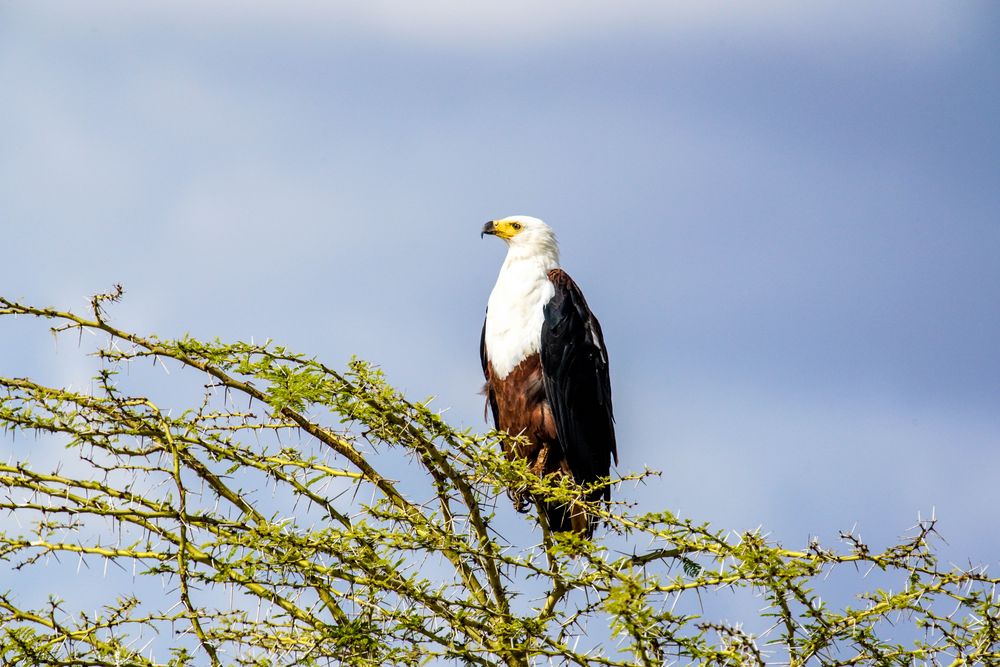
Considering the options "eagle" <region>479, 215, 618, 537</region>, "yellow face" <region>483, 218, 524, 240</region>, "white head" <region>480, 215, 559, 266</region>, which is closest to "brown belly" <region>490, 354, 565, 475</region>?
"eagle" <region>479, 215, 618, 537</region>

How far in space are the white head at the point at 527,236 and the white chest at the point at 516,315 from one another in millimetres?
110

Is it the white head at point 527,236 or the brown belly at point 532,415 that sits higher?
the white head at point 527,236

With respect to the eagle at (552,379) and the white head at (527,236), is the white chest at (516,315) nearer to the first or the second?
the eagle at (552,379)

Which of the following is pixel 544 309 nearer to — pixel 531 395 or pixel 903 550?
pixel 531 395

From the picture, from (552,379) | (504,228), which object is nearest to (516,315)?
(552,379)

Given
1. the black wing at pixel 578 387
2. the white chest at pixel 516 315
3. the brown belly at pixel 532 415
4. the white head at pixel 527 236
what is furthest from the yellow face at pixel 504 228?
the brown belly at pixel 532 415

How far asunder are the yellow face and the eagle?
13.7 inches

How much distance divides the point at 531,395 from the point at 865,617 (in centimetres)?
217

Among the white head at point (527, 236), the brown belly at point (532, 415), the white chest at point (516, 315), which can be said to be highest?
the white head at point (527, 236)

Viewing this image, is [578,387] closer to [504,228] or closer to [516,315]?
[516,315]

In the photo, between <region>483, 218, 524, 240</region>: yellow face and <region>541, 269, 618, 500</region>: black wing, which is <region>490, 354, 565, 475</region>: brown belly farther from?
<region>483, 218, 524, 240</region>: yellow face

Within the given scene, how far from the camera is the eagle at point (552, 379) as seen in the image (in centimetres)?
470

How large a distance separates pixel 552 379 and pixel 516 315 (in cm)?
38

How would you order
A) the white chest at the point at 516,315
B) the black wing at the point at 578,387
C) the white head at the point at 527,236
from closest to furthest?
the black wing at the point at 578,387 < the white chest at the point at 516,315 < the white head at the point at 527,236
